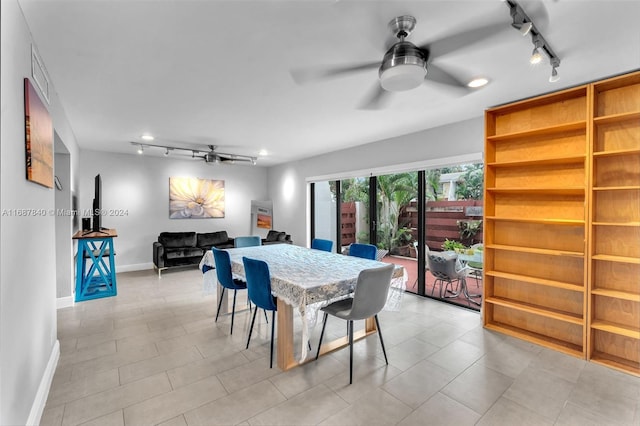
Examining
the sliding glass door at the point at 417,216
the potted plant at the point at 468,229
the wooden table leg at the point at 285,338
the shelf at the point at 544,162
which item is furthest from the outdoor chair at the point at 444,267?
the wooden table leg at the point at 285,338

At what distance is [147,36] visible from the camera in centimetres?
193

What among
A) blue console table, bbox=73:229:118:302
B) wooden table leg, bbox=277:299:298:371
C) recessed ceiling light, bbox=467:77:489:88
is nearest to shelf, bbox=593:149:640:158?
recessed ceiling light, bbox=467:77:489:88

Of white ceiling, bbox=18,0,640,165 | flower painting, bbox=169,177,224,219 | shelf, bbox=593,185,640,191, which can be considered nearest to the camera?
white ceiling, bbox=18,0,640,165

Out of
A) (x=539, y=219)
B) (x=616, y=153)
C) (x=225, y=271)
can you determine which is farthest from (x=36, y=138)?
(x=616, y=153)

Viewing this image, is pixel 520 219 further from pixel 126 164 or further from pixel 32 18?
pixel 126 164

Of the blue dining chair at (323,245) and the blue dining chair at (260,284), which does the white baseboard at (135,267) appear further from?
the blue dining chair at (260,284)

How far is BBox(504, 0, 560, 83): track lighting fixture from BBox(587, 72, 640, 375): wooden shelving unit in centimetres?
A: 90

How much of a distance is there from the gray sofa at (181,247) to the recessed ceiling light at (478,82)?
215 inches

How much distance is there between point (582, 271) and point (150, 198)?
279 inches

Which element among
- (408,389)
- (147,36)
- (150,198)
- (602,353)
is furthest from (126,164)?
(602,353)

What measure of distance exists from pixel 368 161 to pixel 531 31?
3344mm

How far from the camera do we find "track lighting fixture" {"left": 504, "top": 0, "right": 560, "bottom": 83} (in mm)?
1544

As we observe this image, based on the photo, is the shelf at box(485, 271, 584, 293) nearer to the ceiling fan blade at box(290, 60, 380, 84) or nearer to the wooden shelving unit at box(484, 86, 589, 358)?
the wooden shelving unit at box(484, 86, 589, 358)

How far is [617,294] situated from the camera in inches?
101
